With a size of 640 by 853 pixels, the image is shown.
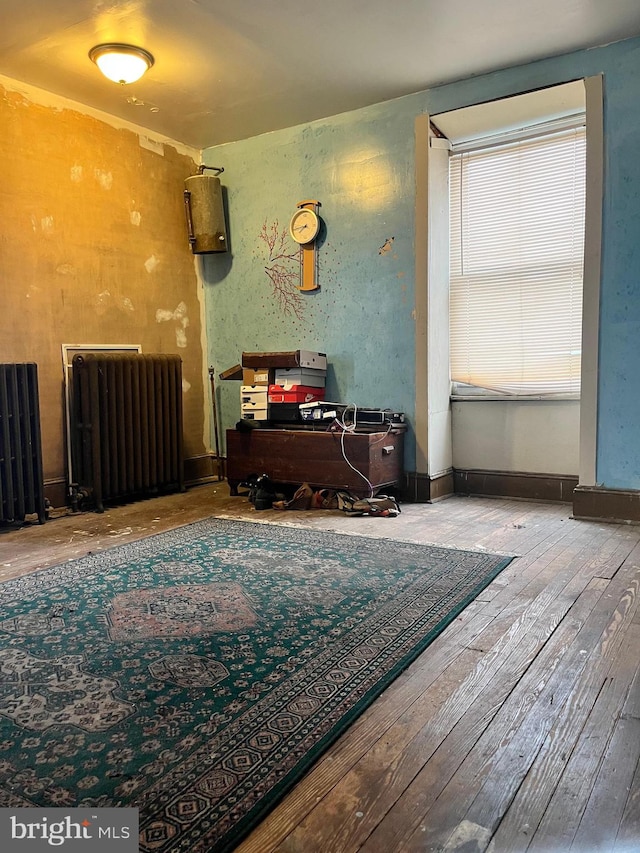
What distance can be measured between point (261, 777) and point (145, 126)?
4610mm

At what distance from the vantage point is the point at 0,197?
12.6ft

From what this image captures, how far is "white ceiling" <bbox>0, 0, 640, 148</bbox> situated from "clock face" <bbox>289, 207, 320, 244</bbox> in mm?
686

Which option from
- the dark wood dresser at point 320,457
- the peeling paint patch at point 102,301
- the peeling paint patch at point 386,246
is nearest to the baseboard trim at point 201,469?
the dark wood dresser at point 320,457

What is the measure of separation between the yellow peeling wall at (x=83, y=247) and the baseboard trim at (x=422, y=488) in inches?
72.4

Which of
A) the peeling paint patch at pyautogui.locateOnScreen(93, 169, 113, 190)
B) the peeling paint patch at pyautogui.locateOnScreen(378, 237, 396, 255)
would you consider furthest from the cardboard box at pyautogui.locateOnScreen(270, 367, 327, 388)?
the peeling paint patch at pyautogui.locateOnScreen(93, 169, 113, 190)

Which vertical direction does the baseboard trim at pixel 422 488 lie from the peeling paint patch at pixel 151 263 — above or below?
below

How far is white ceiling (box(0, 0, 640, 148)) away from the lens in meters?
3.17

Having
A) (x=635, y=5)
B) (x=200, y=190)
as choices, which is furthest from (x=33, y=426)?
(x=635, y=5)

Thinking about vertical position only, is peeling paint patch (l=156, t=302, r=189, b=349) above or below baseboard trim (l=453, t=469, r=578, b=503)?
above

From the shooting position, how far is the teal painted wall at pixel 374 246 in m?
3.56

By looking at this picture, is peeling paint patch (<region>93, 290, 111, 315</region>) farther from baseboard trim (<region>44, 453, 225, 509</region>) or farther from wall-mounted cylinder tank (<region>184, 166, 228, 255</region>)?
baseboard trim (<region>44, 453, 225, 509</region>)

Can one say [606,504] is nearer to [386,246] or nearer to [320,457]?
[320,457]

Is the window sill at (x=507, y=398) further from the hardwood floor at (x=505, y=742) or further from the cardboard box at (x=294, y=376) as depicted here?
the hardwood floor at (x=505, y=742)

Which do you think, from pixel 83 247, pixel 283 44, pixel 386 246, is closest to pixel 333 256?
pixel 386 246
